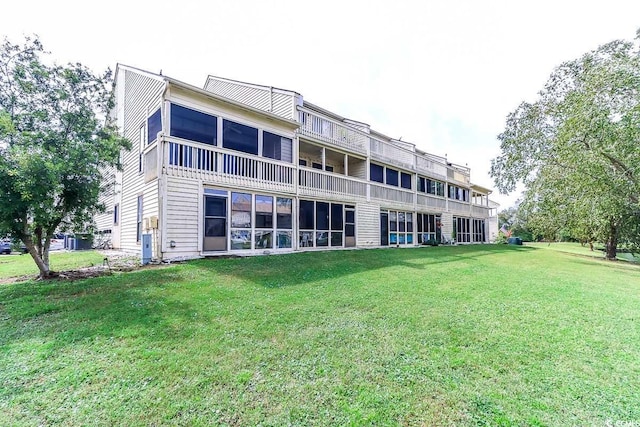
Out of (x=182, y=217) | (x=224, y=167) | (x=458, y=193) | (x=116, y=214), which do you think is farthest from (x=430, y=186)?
(x=116, y=214)

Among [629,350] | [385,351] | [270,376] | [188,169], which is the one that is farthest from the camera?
[188,169]

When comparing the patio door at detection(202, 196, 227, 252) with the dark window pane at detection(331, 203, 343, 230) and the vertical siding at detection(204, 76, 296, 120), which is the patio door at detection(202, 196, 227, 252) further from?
the dark window pane at detection(331, 203, 343, 230)

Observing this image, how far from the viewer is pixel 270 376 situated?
10.1 feet

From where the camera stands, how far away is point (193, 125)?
1012 cm

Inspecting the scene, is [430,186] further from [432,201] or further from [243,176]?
[243,176]

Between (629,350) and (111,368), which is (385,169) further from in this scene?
(111,368)

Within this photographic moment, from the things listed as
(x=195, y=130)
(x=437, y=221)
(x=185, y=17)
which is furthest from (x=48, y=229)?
(x=437, y=221)

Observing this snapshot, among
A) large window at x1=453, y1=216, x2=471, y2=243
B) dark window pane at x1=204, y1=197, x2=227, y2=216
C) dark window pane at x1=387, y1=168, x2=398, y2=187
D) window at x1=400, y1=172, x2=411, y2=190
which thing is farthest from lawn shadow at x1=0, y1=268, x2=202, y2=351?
large window at x1=453, y1=216, x2=471, y2=243

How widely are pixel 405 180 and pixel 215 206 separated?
1464 cm

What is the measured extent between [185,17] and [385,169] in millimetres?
13669

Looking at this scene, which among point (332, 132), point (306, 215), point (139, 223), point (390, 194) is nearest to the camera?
point (139, 223)

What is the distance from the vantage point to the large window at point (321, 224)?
44.5 feet

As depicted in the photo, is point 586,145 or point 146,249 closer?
point 146,249

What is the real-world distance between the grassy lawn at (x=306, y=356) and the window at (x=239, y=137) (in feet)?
20.7
